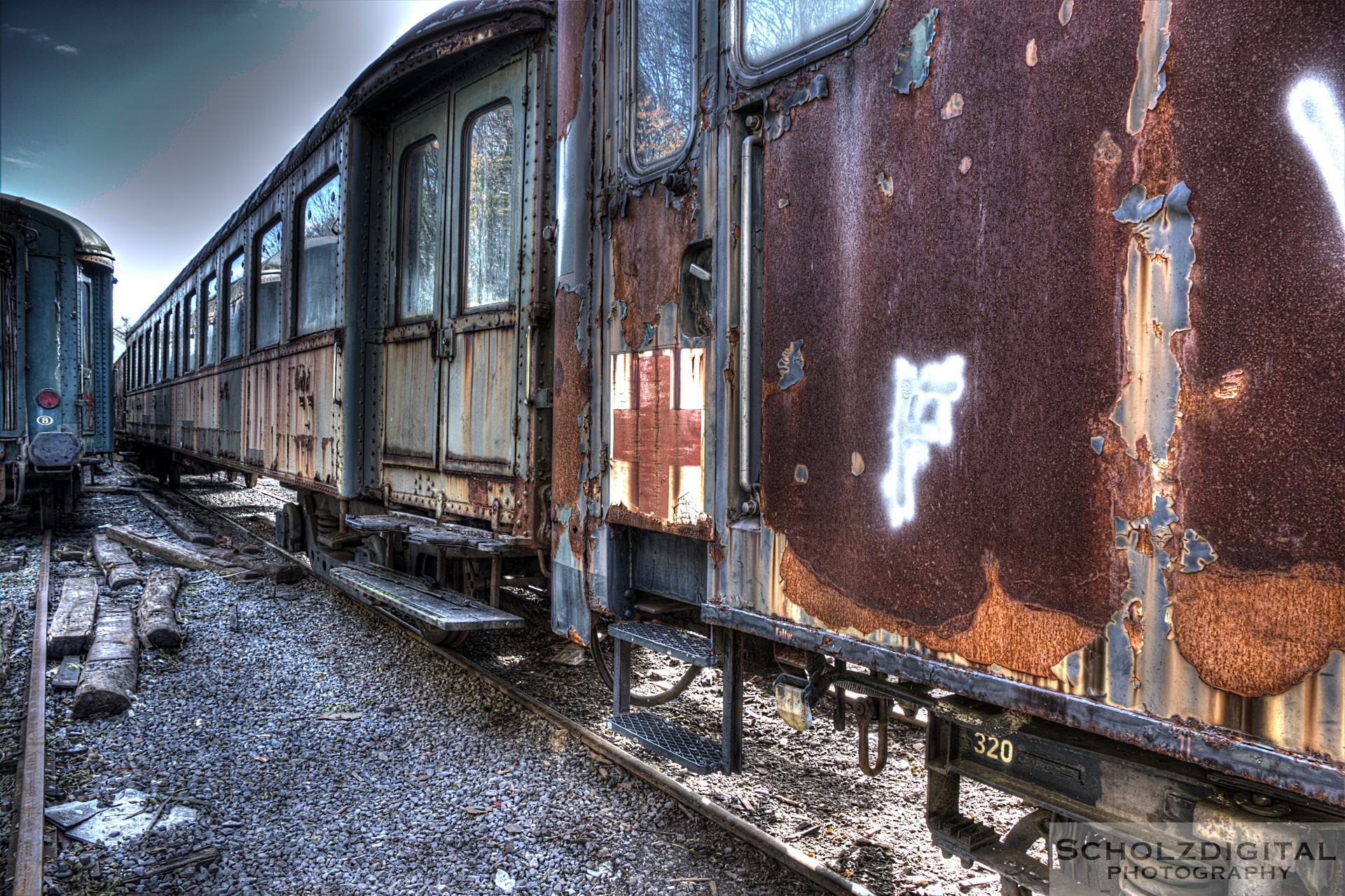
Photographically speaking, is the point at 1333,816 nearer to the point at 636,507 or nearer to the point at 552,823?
the point at 636,507

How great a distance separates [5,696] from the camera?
460 centimetres

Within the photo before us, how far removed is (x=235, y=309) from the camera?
9.84 metres

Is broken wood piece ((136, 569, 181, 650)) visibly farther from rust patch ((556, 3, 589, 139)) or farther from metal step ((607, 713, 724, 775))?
rust patch ((556, 3, 589, 139))

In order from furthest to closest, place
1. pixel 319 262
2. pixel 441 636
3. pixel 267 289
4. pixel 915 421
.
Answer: pixel 267 289, pixel 319 262, pixel 441 636, pixel 915 421

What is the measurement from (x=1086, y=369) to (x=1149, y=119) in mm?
500

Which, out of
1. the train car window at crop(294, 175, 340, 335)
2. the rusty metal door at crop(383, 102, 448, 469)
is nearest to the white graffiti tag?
the rusty metal door at crop(383, 102, 448, 469)

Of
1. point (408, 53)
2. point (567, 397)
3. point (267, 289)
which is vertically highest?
point (408, 53)

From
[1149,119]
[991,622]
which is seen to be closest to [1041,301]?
[1149,119]

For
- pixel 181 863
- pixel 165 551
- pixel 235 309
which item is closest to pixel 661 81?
pixel 181 863

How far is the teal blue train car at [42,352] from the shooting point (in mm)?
10062

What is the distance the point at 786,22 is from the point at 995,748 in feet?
7.12

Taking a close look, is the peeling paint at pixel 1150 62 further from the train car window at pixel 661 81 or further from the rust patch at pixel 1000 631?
the train car window at pixel 661 81

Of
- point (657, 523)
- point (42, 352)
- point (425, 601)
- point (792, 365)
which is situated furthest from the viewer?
point (42, 352)

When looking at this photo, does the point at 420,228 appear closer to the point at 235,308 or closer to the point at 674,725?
the point at 674,725
